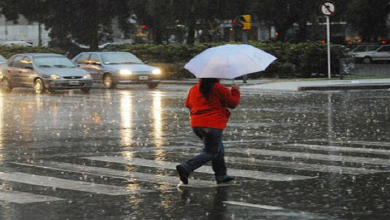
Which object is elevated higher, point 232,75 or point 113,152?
point 232,75

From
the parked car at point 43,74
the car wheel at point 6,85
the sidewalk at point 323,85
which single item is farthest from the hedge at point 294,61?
the car wheel at point 6,85

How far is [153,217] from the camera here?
8.17 meters

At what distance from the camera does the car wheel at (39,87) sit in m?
32.2

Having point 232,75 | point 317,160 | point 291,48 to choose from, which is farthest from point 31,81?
point 232,75

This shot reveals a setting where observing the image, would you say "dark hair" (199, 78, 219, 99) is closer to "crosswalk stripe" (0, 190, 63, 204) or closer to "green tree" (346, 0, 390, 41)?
"crosswalk stripe" (0, 190, 63, 204)

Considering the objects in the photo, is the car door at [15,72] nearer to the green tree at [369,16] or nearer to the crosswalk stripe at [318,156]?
the crosswalk stripe at [318,156]

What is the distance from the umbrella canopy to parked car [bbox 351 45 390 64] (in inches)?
2146

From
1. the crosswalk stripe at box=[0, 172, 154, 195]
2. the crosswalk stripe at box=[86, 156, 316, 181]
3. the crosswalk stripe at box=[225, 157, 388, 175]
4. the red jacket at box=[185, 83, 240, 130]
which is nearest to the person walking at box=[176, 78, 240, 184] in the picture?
the red jacket at box=[185, 83, 240, 130]

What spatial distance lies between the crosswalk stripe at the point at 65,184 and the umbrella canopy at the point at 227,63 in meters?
1.42

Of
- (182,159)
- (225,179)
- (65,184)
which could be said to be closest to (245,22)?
(182,159)

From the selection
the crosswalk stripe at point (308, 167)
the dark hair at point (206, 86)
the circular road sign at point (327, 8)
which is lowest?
the crosswalk stripe at point (308, 167)

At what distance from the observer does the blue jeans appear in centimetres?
1002

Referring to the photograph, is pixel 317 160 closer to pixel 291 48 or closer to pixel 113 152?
pixel 113 152

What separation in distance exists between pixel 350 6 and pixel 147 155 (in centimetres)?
4019
